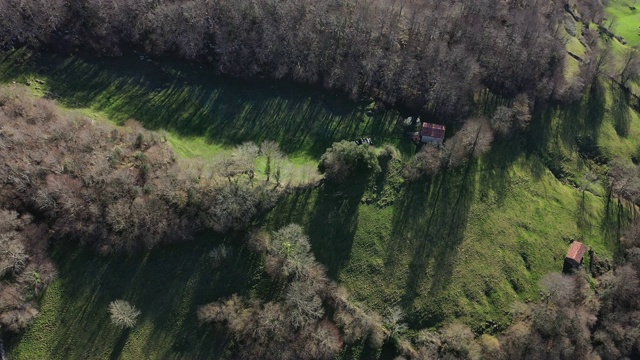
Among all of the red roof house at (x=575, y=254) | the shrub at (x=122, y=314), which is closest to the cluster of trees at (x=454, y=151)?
the red roof house at (x=575, y=254)

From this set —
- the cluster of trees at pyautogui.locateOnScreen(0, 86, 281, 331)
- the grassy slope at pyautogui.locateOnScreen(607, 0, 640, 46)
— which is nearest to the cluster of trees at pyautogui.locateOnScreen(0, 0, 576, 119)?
the cluster of trees at pyautogui.locateOnScreen(0, 86, 281, 331)

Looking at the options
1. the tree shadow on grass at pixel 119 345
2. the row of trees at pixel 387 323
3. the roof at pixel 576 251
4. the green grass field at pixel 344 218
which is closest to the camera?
the tree shadow on grass at pixel 119 345

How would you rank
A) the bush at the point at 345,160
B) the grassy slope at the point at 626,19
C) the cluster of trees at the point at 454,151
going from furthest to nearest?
the grassy slope at the point at 626,19 < the cluster of trees at the point at 454,151 < the bush at the point at 345,160

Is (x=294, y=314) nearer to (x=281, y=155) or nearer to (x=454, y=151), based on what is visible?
(x=281, y=155)

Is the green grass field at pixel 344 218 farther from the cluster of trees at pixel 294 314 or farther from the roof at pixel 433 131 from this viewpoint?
the roof at pixel 433 131

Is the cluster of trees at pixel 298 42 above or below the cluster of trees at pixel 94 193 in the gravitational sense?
above

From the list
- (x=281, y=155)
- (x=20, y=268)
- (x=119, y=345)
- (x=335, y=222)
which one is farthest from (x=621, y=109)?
(x=20, y=268)

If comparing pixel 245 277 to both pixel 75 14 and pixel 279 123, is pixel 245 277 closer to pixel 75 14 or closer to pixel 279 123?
pixel 279 123

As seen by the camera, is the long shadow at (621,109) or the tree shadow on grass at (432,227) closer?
the tree shadow on grass at (432,227)
